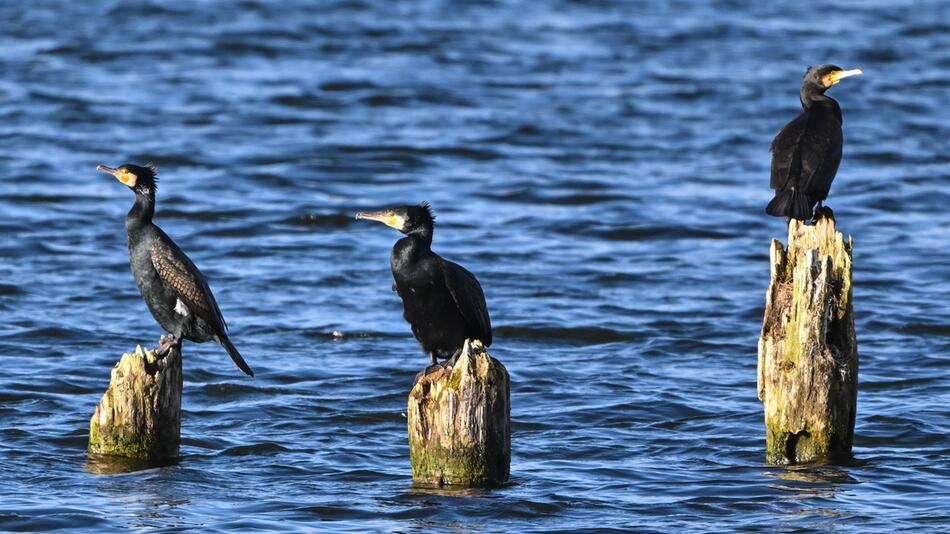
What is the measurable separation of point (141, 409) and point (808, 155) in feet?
13.5

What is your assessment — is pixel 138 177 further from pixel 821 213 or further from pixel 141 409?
pixel 821 213

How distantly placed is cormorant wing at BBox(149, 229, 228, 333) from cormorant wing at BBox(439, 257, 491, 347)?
5.07ft

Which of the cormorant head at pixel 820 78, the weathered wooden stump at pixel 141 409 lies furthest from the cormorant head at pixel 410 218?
the cormorant head at pixel 820 78

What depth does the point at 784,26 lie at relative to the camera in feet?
102

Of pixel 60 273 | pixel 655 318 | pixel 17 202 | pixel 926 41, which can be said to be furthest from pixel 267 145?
pixel 926 41

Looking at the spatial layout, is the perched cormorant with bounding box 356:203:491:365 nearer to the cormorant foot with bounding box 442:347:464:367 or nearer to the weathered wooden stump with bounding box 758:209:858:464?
the cormorant foot with bounding box 442:347:464:367

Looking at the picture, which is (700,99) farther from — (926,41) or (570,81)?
(926,41)

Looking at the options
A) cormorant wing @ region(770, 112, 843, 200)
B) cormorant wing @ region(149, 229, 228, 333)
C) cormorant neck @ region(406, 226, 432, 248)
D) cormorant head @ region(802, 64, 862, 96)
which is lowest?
cormorant wing @ region(149, 229, 228, 333)

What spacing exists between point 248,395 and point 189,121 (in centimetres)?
1272

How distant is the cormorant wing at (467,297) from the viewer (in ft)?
Result: 28.3

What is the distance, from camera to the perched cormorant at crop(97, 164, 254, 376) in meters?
9.41

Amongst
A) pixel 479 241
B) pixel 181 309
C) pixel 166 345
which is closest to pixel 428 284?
pixel 166 345

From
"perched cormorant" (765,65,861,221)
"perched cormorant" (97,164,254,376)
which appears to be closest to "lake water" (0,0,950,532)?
"perched cormorant" (97,164,254,376)

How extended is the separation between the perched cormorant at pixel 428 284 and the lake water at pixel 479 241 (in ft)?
2.91
